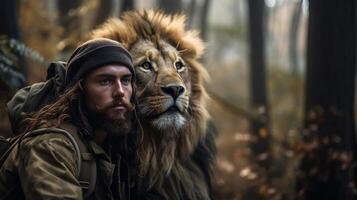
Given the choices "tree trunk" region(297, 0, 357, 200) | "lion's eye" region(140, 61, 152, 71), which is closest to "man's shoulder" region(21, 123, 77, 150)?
"lion's eye" region(140, 61, 152, 71)

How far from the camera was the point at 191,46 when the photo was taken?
5727mm

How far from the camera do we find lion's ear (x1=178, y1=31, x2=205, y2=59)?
5655mm

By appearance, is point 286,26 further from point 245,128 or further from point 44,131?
point 44,131

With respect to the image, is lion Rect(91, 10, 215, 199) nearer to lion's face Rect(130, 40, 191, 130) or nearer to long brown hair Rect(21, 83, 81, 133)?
lion's face Rect(130, 40, 191, 130)

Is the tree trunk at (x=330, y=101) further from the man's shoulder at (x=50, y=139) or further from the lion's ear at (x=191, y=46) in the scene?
the man's shoulder at (x=50, y=139)

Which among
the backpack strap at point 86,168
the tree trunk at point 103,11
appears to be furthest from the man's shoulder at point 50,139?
the tree trunk at point 103,11

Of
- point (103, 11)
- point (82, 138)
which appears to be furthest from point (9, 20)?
point (82, 138)

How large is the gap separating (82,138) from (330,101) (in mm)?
4367

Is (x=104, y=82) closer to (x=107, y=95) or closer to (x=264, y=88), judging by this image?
(x=107, y=95)

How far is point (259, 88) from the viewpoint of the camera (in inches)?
519

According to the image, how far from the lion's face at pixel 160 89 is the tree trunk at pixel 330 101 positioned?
8.92 feet

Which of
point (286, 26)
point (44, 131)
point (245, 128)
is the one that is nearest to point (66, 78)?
point (44, 131)

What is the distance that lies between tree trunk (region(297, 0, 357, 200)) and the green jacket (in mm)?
4180

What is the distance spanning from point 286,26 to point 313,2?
109ft
